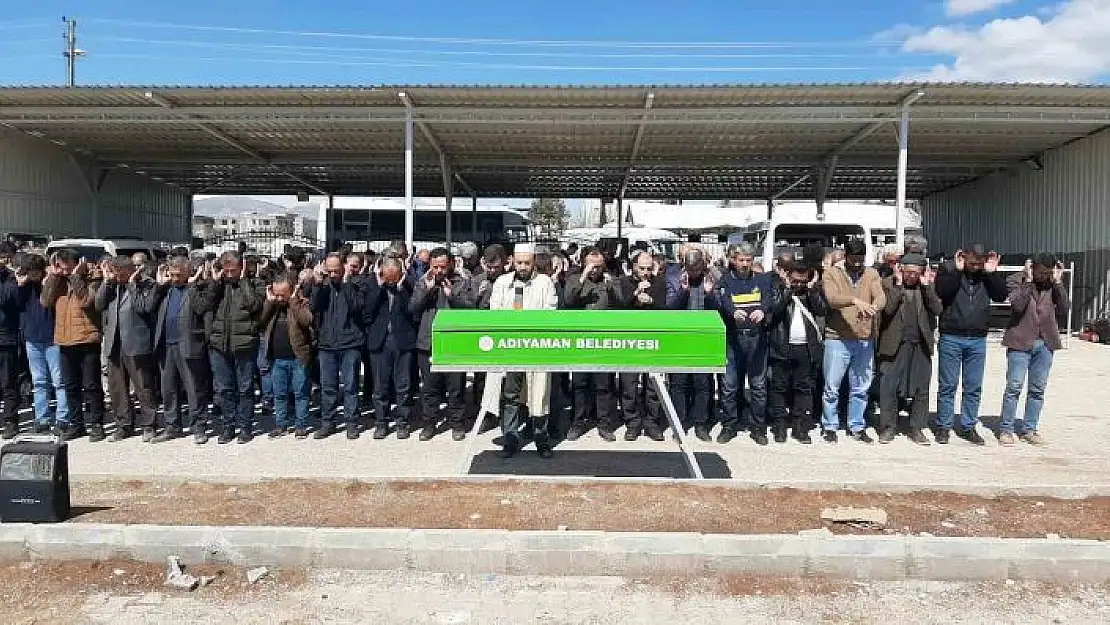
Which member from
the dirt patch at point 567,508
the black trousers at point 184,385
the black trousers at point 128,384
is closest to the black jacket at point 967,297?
the dirt patch at point 567,508

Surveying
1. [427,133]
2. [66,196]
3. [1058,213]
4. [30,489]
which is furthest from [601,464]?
[66,196]

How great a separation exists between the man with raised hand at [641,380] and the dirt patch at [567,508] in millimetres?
1681

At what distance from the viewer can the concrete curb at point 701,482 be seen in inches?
219

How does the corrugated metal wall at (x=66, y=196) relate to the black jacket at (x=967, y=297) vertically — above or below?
above

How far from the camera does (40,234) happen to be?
21.4 m

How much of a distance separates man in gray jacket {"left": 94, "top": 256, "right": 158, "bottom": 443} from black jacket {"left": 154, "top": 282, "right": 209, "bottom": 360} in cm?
8

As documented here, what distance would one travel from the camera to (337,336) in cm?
730

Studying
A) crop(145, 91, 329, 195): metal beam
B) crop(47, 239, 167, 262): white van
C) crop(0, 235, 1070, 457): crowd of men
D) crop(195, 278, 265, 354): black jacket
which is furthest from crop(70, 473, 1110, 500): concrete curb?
crop(145, 91, 329, 195): metal beam

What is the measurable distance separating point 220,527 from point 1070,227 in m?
20.7

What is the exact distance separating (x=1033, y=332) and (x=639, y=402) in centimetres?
355

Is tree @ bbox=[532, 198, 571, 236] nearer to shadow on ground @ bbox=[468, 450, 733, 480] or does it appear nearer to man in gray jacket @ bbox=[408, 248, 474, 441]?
man in gray jacket @ bbox=[408, 248, 474, 441]

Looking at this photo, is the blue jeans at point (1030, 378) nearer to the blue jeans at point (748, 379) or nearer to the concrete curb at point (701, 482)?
the concrete curb at point (701, 482)

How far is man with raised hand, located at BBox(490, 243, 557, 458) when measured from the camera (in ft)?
21.6

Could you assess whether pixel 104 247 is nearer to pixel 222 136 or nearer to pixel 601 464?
pixel 222 136
